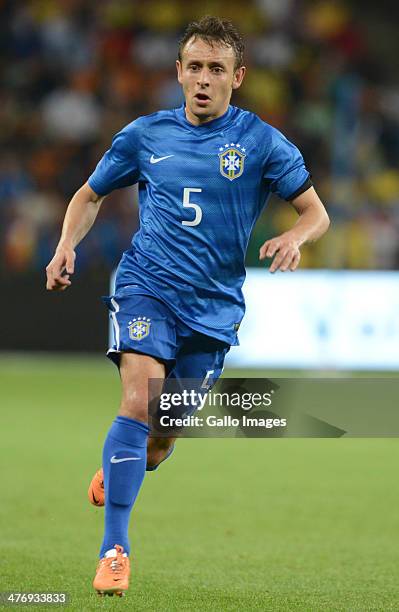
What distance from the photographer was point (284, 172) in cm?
533

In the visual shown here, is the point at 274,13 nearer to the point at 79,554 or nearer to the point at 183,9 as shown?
the point at 183,9

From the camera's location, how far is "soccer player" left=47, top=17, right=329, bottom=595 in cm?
522

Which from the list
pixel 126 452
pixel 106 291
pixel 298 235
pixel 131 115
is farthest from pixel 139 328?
pixel 131 115

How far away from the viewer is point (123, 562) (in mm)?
4789

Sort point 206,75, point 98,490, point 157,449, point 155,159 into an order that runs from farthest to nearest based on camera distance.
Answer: point 98,490 < point 157,449 < point 155,159 < point 206,75

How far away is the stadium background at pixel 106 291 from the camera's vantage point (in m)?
5.66

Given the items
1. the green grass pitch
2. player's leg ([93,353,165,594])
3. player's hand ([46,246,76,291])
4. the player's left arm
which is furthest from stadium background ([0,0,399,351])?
player's leg ([93,353,165,594])

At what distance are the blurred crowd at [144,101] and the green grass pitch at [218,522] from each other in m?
5.97

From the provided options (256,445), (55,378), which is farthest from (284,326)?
(256,445)

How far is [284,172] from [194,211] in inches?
16.7

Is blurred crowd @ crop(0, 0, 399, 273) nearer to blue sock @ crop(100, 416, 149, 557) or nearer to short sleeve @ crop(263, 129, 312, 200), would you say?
short sleeve @ crop(263, 129, 312, 200)

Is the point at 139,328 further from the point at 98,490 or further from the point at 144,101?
the point at 144,101

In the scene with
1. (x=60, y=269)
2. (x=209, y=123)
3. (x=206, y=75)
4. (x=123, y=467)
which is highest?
(x=206, y=75)

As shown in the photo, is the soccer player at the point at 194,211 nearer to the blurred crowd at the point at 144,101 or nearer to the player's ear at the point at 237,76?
the player's ear at the point at 237,76
